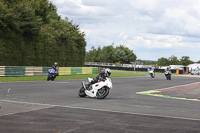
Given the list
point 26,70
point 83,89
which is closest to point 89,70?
point 26,70

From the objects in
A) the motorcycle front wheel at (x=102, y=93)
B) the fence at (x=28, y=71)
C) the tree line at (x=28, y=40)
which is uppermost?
the tree line at (x=28, y=40)

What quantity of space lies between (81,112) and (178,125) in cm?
303

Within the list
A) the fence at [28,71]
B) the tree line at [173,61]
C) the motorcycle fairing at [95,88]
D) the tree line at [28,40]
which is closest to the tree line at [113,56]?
the tree line at [173,61]

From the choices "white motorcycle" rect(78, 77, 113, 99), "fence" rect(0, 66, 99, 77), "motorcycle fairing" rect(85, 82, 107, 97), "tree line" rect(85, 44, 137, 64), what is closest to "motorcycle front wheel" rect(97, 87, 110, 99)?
"white motorcycle" rect(78, 77, 113, 99)

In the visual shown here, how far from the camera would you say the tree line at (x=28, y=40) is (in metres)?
34.2

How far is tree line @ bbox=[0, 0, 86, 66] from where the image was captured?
112ft

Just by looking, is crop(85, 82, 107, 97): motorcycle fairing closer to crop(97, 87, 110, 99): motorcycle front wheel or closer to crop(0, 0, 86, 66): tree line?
crop(97, 87, 110, 99): motorcycle front wheel

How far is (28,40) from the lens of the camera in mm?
38250

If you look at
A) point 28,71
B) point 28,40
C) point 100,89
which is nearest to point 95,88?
point 100,89

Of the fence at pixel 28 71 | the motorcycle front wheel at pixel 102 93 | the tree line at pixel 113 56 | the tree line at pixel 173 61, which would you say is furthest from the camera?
the tree line at pixel 173 61

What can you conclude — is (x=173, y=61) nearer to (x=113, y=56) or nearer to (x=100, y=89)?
(x=113, y=56)

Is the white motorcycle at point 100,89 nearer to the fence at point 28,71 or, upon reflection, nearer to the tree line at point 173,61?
the fence at point 28,71

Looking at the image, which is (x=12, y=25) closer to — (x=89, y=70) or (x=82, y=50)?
(x=89, y=70)

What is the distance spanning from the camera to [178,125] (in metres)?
8.20
